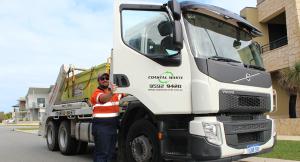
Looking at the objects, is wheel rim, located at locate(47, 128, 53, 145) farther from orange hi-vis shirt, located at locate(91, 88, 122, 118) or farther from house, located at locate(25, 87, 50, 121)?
house, located at locate(25, 87, 50, 121)

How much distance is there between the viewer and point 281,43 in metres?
25.6

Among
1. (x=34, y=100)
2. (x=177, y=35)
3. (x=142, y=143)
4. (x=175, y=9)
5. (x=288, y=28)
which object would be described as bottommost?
(x=142, y=143)

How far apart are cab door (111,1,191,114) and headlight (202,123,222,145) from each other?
0.49m

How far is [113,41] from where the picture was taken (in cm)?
761

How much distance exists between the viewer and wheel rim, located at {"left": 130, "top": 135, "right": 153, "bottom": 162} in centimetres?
A: 729

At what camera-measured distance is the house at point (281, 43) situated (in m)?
20.7

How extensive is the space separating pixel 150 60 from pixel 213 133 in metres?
1.57

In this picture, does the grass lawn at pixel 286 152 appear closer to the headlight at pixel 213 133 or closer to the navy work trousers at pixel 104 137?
the headlight at pixel 213 133

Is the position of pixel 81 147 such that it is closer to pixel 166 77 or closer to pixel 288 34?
pixel 166 77

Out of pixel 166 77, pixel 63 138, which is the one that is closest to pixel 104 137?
pixel 166 77

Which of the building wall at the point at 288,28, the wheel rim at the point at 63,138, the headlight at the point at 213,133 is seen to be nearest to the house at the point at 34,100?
the building wall at the point at 288,28

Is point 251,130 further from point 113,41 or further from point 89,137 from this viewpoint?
point 89,137

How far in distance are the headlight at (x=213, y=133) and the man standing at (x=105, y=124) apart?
1.77 meters

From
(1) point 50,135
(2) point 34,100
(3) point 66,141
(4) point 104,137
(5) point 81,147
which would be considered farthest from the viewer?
(2) point 34,100
